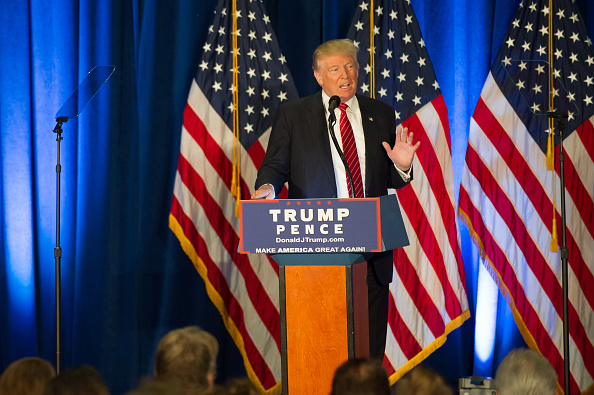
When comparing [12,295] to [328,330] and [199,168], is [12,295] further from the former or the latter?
[328,330]

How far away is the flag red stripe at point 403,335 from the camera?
5316mm

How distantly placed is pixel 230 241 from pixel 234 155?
60 cm

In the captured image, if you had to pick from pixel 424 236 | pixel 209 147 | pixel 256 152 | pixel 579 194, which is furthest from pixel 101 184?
pixel 579 194

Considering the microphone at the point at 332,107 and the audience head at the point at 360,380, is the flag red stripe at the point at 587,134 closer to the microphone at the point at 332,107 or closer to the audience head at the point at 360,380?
the microphone at the point at 332,107

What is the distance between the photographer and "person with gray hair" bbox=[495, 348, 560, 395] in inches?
87.4

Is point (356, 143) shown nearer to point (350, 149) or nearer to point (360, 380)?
point (350, 149)

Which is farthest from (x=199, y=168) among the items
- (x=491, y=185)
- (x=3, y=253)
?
(x=491, y=185)

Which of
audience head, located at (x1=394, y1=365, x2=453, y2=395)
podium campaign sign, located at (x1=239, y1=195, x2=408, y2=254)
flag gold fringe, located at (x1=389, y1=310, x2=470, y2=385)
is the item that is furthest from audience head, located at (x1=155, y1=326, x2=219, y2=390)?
flag gold fringe, located at (x1=389, y1=310, x2=470, y2=385)

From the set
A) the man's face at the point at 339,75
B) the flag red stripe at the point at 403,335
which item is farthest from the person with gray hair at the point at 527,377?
the flag red stripe at the point at 403,335

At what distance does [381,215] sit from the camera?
126 inches

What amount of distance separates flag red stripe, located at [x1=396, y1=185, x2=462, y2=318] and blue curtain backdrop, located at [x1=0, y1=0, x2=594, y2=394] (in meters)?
1.35

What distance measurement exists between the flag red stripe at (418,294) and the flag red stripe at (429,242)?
0.35ft

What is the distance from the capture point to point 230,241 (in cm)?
536

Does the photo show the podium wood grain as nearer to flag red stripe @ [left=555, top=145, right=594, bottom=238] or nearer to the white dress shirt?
the white dress shirt
